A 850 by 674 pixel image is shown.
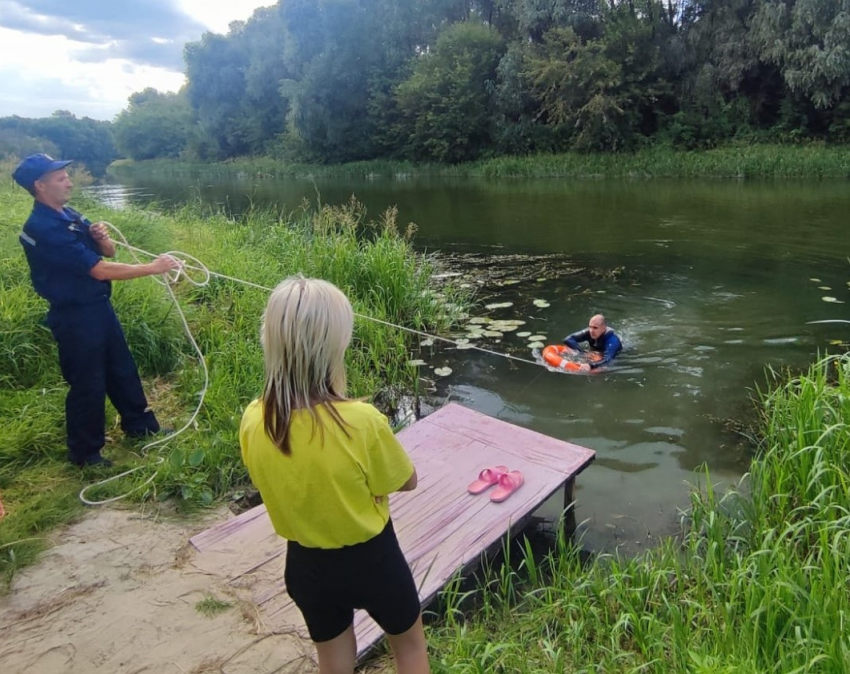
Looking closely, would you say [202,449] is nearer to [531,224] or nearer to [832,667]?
[832,667]

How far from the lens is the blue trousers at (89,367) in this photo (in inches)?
157

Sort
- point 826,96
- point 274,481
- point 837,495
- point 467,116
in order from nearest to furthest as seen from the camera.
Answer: point 274,481 → point 837,495 → point 826,96 → point 467,116

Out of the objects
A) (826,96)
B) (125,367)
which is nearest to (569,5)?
(826,96)

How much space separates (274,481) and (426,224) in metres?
15.8

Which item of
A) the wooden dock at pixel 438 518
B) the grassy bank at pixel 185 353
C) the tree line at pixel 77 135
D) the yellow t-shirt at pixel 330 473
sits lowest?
the wooden dock at pixel 438 518

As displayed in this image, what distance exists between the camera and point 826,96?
82.9 feet

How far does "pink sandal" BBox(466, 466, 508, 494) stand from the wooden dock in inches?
2.1

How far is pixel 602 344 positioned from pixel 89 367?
4946 mm

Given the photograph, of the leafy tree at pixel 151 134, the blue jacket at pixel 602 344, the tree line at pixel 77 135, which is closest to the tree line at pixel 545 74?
the tree line at pixel 77 135

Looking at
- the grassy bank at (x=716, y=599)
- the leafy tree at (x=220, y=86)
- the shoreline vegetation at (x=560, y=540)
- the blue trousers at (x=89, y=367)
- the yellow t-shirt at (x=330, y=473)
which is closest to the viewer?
the yellow t-shirt at (x=330, y=473)

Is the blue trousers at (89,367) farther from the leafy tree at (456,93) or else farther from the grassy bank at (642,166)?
the leafy tree at (456,93)

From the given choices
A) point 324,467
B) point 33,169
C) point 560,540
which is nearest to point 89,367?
point 33,169

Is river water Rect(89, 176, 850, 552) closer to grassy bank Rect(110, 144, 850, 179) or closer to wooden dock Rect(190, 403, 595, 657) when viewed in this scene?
wooden dock Rect(190, 403, 595, 657)

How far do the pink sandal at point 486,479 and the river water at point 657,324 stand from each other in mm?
672
